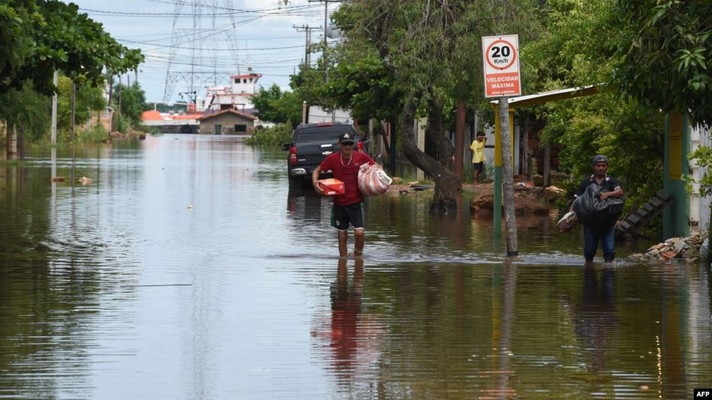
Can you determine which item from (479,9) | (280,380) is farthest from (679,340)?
(479,9)

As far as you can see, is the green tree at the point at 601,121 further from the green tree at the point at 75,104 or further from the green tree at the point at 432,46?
the green tree at the point at 75,104

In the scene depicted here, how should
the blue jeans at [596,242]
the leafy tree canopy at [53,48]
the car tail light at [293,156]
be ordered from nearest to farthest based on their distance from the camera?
1. the blue jeans at [596,242]
2. the leafy tree canopy at [53,48]
3. the car tail light at [293,156]

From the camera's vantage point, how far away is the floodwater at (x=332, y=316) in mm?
8719

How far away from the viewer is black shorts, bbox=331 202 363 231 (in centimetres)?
1697

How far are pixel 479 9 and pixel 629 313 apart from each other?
1587 cm

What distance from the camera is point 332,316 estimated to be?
1184 centimetres

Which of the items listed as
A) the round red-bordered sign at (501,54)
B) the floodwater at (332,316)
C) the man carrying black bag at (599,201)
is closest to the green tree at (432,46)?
the floodwater at (332,316)

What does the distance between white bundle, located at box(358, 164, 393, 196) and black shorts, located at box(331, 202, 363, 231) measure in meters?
0.29

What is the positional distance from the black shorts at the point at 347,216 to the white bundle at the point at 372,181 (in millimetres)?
286

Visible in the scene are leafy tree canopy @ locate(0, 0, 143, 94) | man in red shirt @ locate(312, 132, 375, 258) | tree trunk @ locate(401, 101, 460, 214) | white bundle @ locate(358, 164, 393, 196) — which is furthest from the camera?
tree trunk @ locate(401, 101, 460, 214)

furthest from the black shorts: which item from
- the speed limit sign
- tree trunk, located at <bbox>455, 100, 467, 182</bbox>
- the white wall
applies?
tree trunk, located at <bbox>455, 100, 467, 182</bbox>

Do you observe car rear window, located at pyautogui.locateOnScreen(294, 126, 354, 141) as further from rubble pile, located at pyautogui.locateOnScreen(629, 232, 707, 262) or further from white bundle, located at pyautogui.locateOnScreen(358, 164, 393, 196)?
white bundle, located at pyautogui.locateOnScreen(358, 164, 393, 196)

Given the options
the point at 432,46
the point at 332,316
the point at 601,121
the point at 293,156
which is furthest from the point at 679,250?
the point at 293,156

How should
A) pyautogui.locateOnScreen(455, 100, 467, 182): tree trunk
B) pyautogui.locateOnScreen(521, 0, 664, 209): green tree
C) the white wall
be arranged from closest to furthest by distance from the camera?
the white wall
pyautogui.locateOnScreen(521, 0, 664, 209): green tree
pyautogui.locateOnScreen(455, 100, 467, 182): tree trunk
